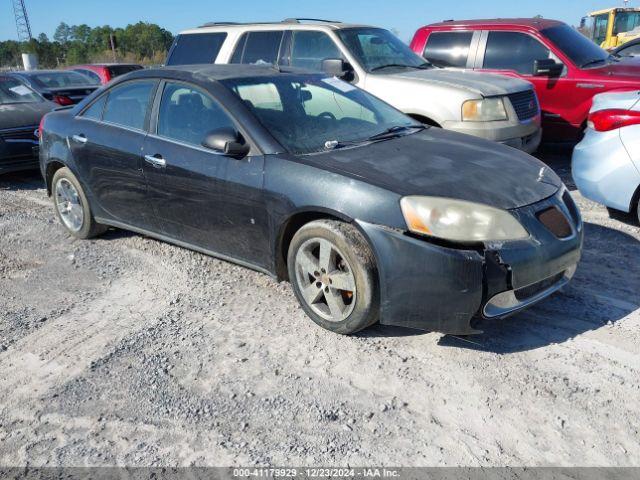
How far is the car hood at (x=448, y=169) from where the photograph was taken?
341cm

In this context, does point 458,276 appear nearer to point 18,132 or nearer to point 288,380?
point 288,380

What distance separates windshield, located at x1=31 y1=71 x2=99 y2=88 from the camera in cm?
1159

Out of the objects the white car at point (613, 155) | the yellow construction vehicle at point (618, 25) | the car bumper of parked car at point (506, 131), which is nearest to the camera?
the white car at point (613, 155)

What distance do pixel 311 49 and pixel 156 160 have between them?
3.61 metres

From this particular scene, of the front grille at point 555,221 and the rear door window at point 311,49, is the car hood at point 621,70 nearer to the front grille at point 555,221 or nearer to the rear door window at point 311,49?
the rear door window at point 311,49

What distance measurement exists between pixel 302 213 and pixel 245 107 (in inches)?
36.7

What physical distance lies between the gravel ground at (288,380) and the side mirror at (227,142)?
105cm

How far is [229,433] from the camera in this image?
2838 millimetres

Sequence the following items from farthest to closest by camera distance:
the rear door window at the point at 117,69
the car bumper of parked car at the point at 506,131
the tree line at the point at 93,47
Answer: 1. the tree line at the point at 93,47
2. the rear door window at the point at 117,69
3. the car bumper of parked car at the point at 506,131

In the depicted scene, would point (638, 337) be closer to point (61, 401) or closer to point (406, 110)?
point (61, 401)

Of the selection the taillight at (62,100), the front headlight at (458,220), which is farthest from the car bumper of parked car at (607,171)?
the taillight at (62,100)

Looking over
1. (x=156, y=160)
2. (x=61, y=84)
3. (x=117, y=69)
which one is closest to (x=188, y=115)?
(x=156, y=160)

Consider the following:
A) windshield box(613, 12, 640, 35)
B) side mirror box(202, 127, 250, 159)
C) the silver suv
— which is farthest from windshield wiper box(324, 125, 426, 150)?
windshield box(613, 12, 640, 35)

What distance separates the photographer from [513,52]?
26.7ft
